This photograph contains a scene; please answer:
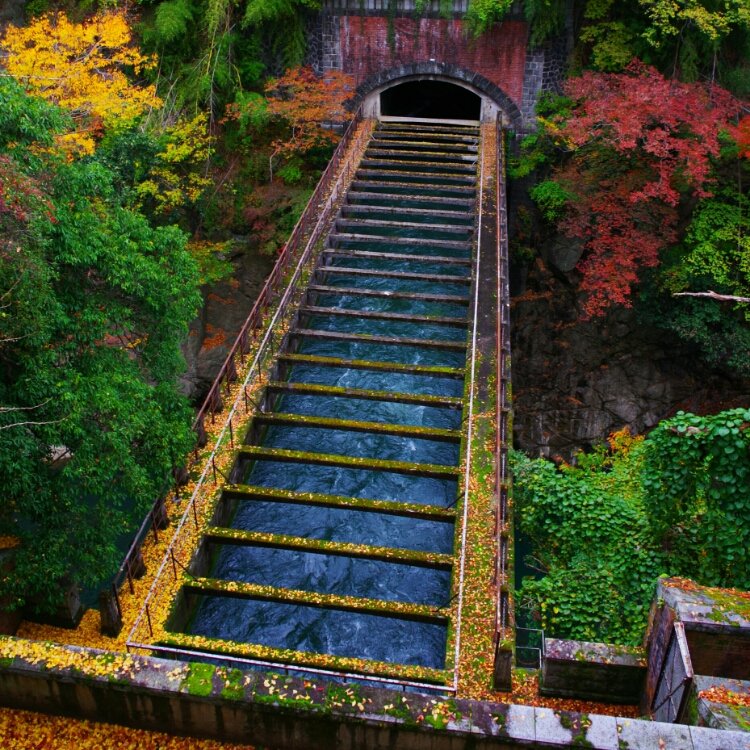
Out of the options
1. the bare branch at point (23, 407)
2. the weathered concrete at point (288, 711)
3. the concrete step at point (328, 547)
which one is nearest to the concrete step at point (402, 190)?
the concrete step at point (328, 547)

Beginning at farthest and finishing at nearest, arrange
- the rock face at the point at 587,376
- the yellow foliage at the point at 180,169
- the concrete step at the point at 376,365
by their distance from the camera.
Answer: the rock face at the point at 587,376
the yellow foliage at the point at 180,169
the concrete step at the point at 376,365

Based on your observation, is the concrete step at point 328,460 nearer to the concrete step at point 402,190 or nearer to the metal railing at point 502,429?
the metal railing at point 502,429

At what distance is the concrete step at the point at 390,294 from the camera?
591 inches

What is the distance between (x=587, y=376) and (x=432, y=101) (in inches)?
526

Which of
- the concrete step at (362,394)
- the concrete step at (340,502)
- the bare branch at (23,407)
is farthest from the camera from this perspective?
the concrete step at (362,394)

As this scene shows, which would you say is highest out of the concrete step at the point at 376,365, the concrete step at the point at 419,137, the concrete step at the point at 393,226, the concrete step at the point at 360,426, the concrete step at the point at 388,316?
the concrete step at the point at 419,137

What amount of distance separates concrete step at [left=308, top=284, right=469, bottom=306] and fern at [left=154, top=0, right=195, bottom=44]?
933cm

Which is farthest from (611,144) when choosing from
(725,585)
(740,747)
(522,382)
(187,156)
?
(740,747)

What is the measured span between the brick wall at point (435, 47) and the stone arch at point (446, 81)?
5.6 inches

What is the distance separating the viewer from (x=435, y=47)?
21828mm

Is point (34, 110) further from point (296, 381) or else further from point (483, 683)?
point (483, 683)

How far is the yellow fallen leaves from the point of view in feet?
21.7

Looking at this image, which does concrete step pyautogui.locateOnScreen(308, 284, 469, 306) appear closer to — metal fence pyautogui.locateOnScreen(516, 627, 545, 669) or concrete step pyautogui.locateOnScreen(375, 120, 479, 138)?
metal fence pyautogui.locateOnScreen(516, 627, 545, 669)

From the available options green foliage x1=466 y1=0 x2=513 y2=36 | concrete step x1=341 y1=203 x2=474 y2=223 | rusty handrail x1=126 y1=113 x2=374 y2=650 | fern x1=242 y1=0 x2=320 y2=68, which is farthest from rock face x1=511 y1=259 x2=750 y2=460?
fern x1=242 y1=0 x2=320 y2=68
